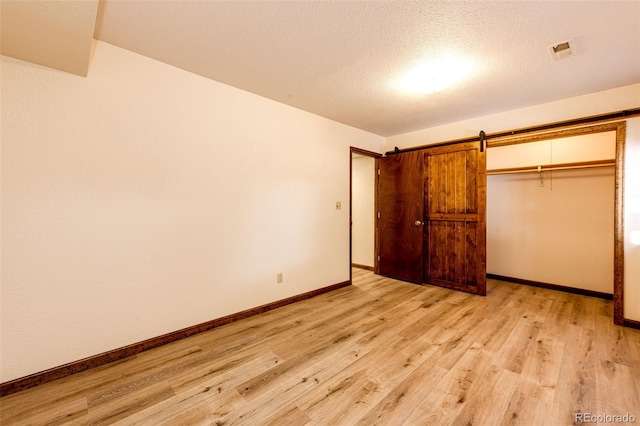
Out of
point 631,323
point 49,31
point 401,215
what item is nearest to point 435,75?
point 401,215

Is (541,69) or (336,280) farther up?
(541,69)

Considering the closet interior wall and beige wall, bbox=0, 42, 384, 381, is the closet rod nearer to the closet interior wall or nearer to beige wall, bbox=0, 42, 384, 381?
the closet interior wall

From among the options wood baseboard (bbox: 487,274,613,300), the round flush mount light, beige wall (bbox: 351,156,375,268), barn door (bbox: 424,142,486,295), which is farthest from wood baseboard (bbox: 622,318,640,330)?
beige wall (bbox: 351,156,375,268)

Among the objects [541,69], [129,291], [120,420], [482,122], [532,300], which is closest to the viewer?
[120,420]

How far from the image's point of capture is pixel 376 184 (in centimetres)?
506

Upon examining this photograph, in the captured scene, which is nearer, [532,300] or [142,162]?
[142,162]

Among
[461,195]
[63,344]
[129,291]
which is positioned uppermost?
[461,195]

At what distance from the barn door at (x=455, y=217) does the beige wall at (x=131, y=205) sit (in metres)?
2.35

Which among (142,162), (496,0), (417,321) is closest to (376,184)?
(417,321)

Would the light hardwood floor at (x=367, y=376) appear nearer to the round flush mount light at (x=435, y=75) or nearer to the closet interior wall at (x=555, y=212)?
the closet interior wall at (x=555, y=212)

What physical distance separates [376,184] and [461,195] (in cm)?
153

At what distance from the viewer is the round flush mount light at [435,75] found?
8.00 ft

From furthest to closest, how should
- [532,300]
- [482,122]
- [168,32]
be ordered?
[482,122]
[532,300]
[168,32]

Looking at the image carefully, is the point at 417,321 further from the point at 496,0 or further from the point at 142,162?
the point at 142,162
